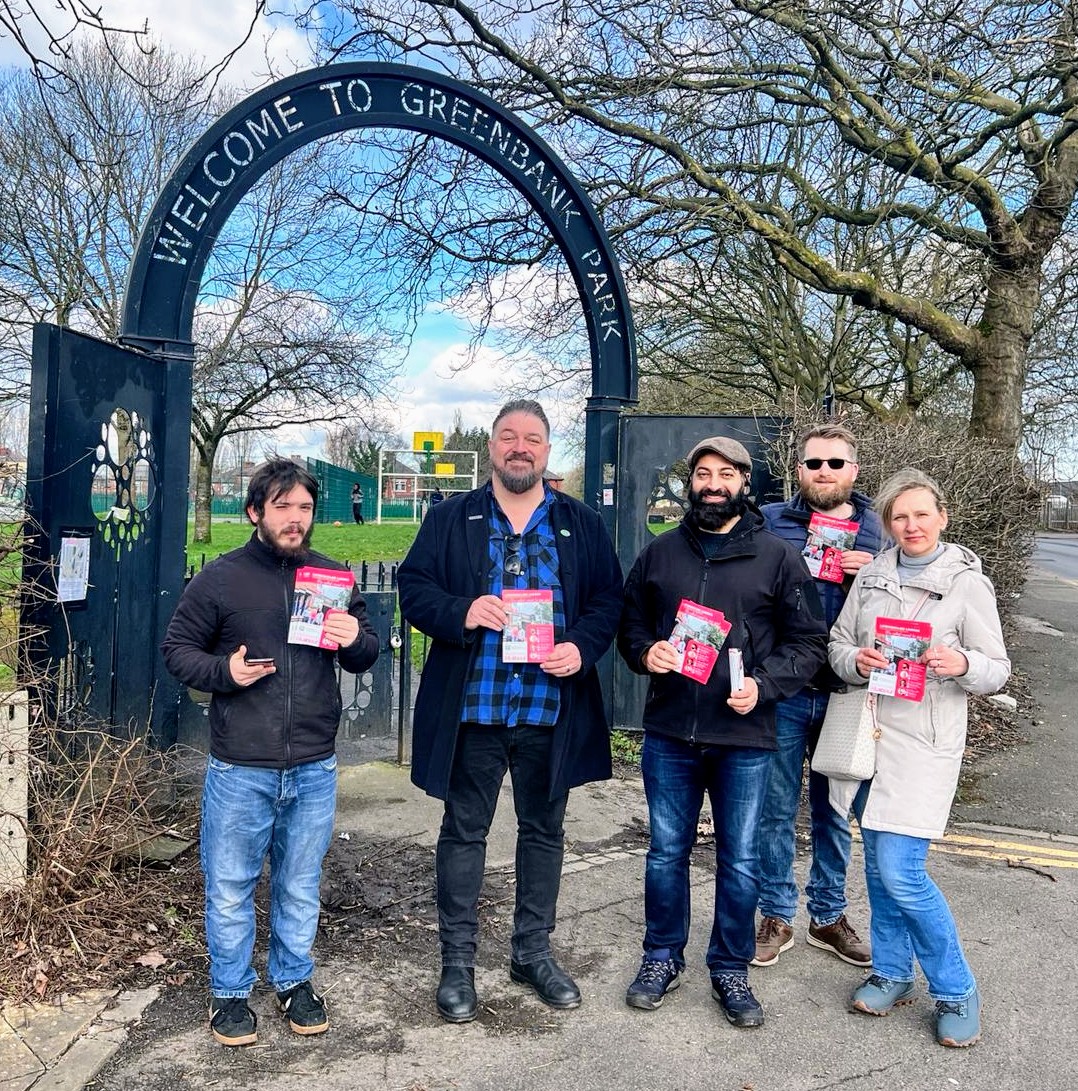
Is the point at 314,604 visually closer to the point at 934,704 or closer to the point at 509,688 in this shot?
the point at 509,688

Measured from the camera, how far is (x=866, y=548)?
397cm

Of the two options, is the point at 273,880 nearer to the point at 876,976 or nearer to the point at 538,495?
the point at 538,495

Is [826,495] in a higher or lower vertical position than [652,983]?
higher

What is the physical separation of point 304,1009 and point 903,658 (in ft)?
7.83

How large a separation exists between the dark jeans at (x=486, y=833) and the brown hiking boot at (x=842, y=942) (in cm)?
99

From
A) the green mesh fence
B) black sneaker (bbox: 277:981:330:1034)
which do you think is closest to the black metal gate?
black sneaker (bbox: 277:981:330:1034)

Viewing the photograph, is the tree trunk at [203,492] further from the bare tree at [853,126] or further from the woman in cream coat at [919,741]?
the woman in cream coat at [919,741]

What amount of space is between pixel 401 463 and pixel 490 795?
6411 cm

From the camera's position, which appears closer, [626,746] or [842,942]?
[842,942]

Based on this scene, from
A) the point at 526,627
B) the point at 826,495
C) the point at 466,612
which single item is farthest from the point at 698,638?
the point at 826,495

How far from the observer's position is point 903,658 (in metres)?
3.36

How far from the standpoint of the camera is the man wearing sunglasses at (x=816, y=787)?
3.89m

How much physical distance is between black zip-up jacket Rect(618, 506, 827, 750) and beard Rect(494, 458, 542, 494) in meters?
0.53

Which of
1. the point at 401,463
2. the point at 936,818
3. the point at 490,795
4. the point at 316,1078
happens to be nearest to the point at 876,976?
the point at 936,818
